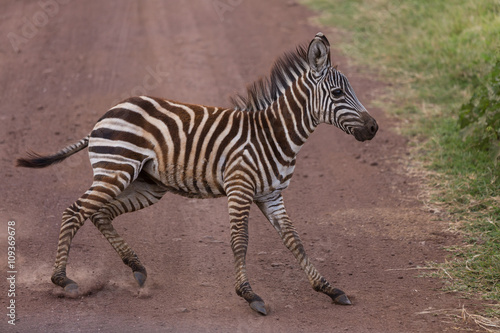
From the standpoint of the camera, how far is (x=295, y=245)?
5.86m

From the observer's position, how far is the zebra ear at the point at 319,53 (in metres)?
5.66

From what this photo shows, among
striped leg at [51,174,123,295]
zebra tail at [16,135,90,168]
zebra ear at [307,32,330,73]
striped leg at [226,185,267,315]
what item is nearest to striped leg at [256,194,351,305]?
striped leg at [226,185,267,315]

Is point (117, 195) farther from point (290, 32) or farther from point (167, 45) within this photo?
point (290, 32)

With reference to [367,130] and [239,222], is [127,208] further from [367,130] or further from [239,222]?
[367,130]

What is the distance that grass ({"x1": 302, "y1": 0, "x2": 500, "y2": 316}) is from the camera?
6.47 m

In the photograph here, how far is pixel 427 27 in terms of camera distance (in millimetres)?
Result: 12188

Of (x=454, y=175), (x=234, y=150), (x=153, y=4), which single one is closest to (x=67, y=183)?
(x=234, y=150)

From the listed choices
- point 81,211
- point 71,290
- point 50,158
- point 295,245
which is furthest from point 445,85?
point 71,290

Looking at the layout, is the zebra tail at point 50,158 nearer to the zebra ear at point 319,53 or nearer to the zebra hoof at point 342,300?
the zebra ear at point 319,53

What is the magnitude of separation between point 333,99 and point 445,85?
5.42 meters

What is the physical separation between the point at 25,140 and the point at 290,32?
6536 millimetres

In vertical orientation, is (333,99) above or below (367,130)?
above

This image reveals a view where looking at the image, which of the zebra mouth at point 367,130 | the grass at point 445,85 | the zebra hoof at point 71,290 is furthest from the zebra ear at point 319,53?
the zebra hoof at point 71,290

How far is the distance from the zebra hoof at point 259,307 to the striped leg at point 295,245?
23.1 inches
